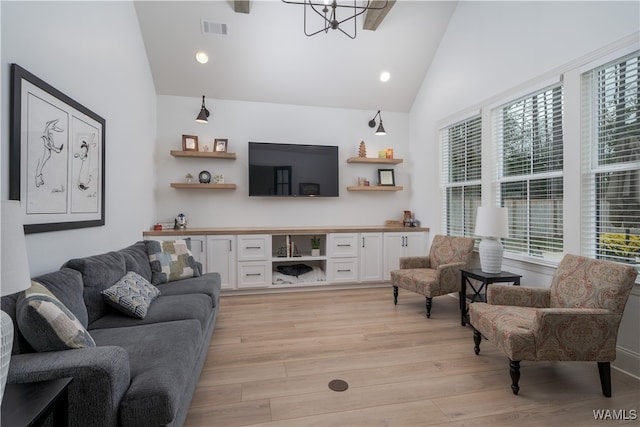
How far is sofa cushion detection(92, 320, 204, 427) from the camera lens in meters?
1.23

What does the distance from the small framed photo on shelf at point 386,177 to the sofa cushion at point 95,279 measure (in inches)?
152

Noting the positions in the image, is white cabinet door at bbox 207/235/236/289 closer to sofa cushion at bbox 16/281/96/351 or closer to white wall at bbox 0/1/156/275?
white wall at bbox 0/1/156/275

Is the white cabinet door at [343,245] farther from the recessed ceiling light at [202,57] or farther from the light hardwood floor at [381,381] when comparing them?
the recessed ceiling light at [202,57]

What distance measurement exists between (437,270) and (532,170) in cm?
139

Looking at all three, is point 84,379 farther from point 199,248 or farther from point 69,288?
point 199,248

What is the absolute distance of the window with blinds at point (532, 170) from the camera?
2764 millimetres

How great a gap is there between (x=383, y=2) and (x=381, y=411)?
3963mm

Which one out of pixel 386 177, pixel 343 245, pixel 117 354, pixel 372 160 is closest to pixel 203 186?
pixel 343 245

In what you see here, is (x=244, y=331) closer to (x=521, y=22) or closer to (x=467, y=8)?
(x=521, y=22)

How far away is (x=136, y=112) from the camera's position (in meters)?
3.59

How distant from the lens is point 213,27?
148 inches

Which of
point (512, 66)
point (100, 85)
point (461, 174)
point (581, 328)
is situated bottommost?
point (581, 328)

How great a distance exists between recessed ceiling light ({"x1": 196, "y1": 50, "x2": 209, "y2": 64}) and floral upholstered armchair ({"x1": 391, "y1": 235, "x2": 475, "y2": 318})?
3709mm

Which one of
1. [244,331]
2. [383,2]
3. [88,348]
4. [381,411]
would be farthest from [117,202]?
[383,2]
